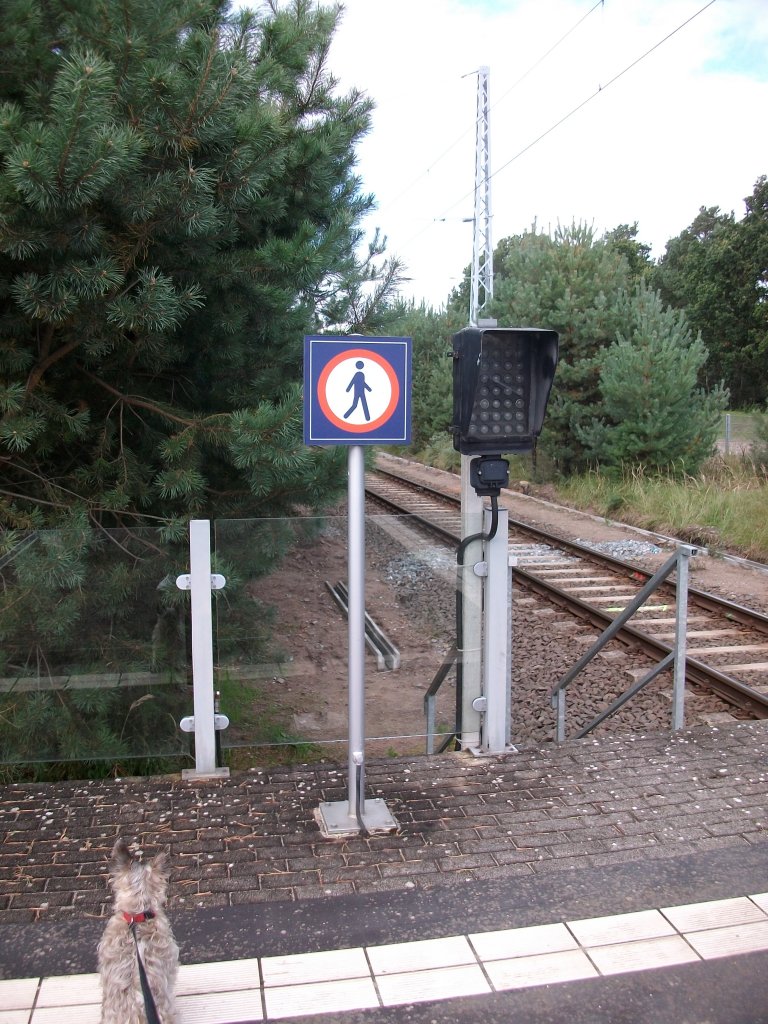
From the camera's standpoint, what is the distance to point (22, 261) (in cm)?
482

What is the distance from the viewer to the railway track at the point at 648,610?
24.9 feet

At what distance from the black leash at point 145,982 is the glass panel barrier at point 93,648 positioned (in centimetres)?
257

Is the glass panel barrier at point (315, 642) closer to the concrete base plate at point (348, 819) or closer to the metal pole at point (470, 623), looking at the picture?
the metal pole at point (470, 623)

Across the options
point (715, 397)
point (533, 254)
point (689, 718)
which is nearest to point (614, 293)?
point (533, 254)

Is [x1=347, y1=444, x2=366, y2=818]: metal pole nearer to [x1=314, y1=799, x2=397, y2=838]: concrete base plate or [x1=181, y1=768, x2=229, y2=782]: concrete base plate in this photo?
[x1=314, y1=799, x2=397, y2=838]: concrete base plate

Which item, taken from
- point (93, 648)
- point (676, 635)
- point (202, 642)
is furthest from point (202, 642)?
point (676, 635)

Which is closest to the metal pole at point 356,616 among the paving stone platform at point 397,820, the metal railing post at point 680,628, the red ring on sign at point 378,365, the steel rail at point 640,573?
the red ring on sign at point 378,365

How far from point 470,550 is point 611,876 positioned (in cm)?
196

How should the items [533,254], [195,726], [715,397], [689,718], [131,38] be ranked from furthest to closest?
[533,254] < [715,397] < [689,718] < [195,726] < [131,38]

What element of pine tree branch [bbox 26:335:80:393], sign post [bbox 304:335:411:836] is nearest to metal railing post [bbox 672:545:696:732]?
sign post [bbox 304:335:411:836]

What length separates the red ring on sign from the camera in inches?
171

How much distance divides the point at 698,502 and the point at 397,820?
509 inches

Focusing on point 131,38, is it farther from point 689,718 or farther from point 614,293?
point 614,293

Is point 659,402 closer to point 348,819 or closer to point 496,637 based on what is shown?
point 496,637
